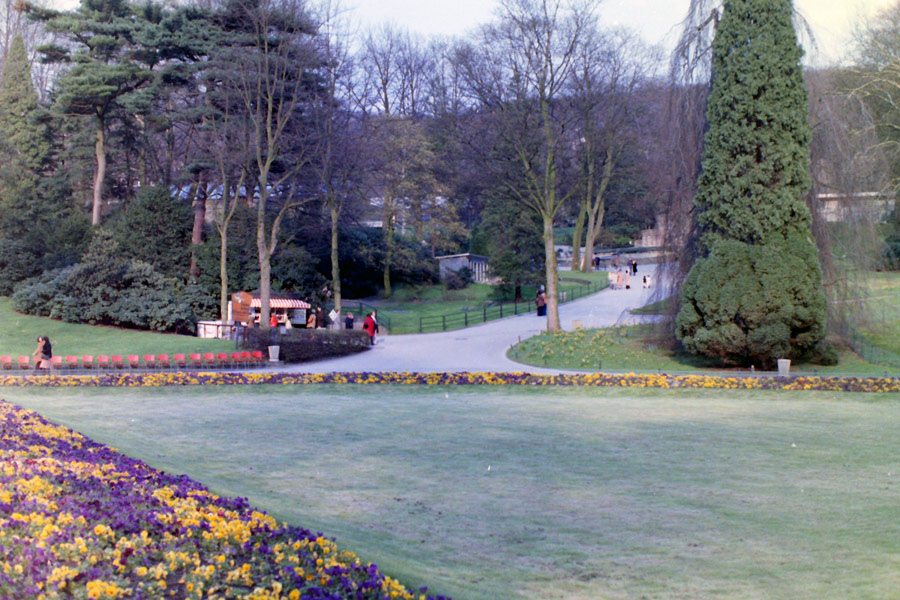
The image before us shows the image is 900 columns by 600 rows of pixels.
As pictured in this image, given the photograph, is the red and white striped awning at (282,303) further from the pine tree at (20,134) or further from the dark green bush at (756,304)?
the dark green bush at (756,304)

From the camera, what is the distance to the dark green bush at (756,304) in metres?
21.8

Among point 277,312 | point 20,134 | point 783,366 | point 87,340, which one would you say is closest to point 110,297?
point 87,340

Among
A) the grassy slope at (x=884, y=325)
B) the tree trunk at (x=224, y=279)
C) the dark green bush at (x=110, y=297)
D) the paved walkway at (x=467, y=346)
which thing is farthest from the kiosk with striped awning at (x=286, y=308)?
the grassy slope at (x=884, y=325)

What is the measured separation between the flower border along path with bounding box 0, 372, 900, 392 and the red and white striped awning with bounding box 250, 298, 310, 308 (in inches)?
578

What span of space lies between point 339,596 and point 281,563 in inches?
30.9

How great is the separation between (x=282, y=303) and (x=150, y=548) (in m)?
31.3

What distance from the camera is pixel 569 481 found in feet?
32.9

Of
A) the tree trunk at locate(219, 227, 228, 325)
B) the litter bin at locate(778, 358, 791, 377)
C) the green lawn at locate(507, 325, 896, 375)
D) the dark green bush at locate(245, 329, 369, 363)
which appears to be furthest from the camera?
the tree trunk at locate(219, 227, 228, 325)

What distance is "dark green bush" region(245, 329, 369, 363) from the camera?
87.6 feet

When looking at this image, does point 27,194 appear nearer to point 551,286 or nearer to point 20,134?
point 20,134

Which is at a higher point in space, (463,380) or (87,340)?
(87,340)

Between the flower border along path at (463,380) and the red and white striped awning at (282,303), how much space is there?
14687 millimetres

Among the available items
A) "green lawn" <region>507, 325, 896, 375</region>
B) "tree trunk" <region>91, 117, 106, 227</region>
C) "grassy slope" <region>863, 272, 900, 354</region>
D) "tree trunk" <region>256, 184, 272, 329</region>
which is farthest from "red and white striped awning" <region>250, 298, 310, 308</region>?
"grassy slope" <region>863, 272, 900, 354</region>

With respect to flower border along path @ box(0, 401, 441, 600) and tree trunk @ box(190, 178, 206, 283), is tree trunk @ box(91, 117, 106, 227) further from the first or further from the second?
flower border along path @ box(0, 401, 441, 600)
